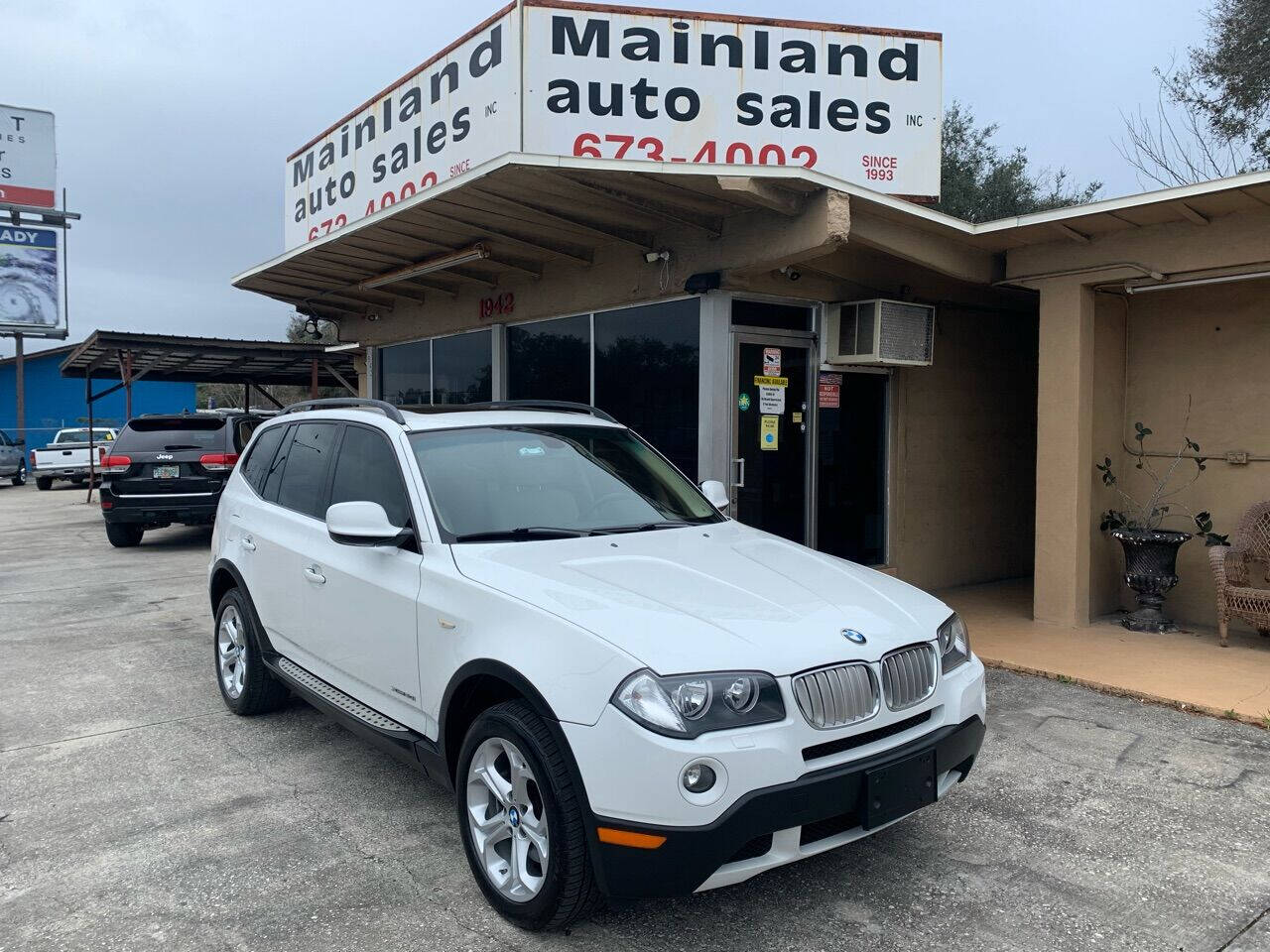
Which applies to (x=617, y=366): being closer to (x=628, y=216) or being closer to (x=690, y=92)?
(x=628, y=216)

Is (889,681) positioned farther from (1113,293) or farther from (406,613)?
(1113,293)

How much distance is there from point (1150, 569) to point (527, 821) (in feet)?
19.7

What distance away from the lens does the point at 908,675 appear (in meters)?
3.14

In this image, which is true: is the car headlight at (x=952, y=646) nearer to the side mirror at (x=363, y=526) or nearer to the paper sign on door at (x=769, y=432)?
the side mirror at (x=363, y=526)

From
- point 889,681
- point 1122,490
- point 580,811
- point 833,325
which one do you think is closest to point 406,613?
point 580,811

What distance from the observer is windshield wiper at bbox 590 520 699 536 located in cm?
393

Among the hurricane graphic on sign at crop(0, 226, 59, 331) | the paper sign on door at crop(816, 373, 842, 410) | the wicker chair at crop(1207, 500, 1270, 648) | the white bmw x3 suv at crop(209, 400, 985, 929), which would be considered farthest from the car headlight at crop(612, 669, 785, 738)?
the hurricane graphic on sign at crop(0, 226, 59, 331)

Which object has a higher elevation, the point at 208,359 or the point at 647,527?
the point at 208,359

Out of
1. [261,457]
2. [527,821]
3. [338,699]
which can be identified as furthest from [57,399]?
[527,821]

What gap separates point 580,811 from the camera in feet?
9.12

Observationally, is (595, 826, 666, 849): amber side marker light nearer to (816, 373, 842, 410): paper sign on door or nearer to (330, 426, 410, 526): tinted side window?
(330, 426, 410, 526): tinted side window

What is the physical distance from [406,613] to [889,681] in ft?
5.83

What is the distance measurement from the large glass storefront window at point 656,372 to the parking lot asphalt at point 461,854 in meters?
3.24

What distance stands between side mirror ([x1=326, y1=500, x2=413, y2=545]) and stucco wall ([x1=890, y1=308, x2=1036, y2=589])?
5801mm
